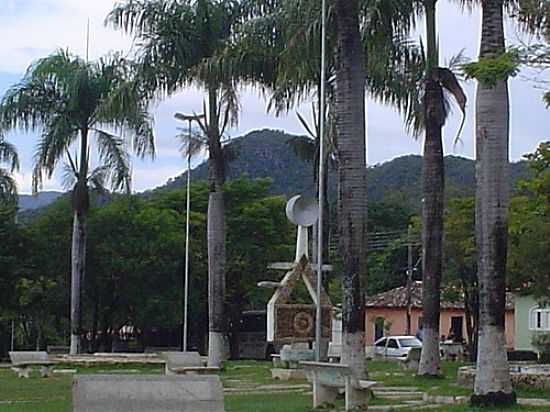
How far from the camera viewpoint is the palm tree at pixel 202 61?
35531mm

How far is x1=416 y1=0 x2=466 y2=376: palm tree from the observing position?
89.7ft

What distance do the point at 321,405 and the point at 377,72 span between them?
1226 cm

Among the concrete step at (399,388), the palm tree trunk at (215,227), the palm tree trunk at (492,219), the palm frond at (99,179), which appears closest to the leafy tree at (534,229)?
the concrete step at (399,388)

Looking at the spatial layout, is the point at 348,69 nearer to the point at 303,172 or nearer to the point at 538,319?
the point at 538,319

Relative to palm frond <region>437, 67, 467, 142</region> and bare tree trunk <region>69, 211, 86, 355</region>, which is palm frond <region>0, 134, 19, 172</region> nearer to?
bare tree trunk <region>69, 211, 86, 355</region>

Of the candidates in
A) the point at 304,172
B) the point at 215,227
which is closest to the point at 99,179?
the point at 215,227

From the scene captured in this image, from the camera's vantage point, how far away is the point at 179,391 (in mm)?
14828

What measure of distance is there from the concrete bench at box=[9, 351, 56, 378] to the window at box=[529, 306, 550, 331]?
2729 centimetres

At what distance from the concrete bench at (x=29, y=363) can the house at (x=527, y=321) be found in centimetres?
2669

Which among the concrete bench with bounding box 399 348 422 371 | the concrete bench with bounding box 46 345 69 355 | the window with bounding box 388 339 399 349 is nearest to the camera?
the concrete bench with bounding box 399 348 422 371

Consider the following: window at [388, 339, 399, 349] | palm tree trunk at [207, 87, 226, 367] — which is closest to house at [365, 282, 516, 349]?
window at [388, 339, 399, 349]

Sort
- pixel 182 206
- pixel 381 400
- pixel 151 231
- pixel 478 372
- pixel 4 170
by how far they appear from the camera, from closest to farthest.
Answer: pixel 478 372, pixel 381 400, pixel 4 170, pixel 151 231, pixel 182 206

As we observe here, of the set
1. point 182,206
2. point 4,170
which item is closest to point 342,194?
point 4,170

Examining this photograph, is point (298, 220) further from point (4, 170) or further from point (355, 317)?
point (4, 170)
